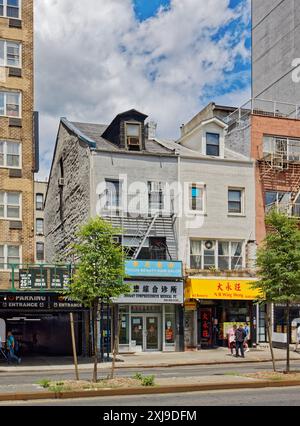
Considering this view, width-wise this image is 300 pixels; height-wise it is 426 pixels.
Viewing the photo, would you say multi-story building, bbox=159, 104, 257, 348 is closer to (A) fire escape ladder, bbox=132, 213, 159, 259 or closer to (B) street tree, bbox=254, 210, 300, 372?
(A) fire escape ladder, bbox=132, 213, 159, 259

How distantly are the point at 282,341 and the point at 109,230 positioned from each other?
20970 millimetres

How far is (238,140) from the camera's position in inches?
1693

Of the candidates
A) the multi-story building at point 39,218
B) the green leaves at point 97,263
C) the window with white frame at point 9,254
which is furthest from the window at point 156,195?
the multi-story building at point 39,218

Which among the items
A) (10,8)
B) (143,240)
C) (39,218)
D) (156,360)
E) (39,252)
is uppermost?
(10,8)

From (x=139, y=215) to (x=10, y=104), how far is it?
915cm

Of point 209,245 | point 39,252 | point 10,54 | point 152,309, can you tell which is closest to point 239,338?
point 152,309

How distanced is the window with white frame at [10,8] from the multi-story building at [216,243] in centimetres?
1179

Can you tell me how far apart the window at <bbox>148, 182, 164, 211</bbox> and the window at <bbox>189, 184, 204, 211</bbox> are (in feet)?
5.54

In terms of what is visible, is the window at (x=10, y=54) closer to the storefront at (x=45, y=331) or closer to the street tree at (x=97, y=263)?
the storefront at (x=45, y=331)

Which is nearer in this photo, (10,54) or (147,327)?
(147,327)

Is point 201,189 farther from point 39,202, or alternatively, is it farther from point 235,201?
point 39,202

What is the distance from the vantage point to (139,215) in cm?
3803

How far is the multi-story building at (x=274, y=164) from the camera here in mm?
40344

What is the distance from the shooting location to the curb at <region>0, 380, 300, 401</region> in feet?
56.2
